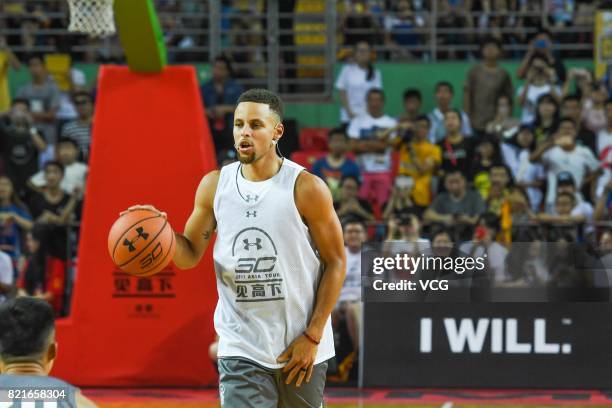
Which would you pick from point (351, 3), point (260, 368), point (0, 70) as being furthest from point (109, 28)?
point (351, 3)

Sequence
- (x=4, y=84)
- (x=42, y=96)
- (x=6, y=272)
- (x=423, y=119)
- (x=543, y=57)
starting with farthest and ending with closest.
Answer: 1. (x=4, y=84)
2. (x=42, y=96)
3. (x=543, y=57)
4. (x=423, y=119)
5. (x=6, y=272)

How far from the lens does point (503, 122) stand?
14781 mm

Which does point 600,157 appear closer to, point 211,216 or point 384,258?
point 384,258

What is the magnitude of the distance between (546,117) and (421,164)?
6.24ft

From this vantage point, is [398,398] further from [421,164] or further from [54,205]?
[54,205]

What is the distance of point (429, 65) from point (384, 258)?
25.0 ft

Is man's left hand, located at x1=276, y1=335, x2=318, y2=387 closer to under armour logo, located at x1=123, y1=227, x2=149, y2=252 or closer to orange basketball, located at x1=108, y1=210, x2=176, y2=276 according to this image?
orange basketball, located at x1=108, y1=210, x2=176, y2=276

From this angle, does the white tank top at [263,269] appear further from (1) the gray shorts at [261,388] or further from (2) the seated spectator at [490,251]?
(2) the seated spectator at [490,251]

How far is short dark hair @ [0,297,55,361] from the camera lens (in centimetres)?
390

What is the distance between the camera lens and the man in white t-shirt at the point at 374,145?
14055 mm

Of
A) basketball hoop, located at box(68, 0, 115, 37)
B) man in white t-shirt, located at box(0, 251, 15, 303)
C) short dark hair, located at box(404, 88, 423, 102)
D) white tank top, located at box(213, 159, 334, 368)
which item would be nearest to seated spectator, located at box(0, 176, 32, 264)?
man in white t-shirt, located at box(0, 251, 15, 303)

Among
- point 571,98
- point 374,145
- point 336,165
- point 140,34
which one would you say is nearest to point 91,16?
point 140,34

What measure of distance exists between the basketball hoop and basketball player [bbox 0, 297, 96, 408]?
19.4ft

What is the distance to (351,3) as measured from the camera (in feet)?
57.1
